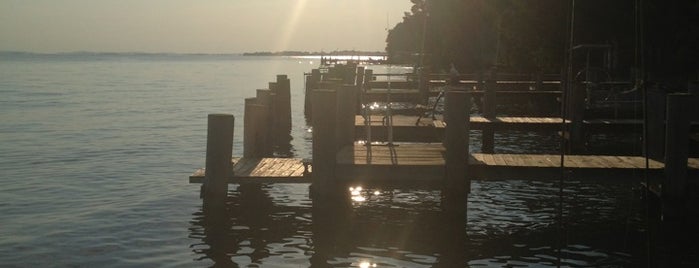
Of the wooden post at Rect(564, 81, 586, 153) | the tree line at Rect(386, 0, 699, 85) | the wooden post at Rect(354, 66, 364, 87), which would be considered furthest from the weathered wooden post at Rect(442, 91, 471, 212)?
the wooden post at Rect(354, 66, 364, 87)

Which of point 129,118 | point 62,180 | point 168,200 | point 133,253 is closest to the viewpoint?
point 133,253

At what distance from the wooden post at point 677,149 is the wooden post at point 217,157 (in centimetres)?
671

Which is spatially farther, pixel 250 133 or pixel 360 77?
pixel 360 77

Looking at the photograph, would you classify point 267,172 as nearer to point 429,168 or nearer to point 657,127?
point 429,168

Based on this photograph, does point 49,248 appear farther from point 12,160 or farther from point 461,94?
point 12,160

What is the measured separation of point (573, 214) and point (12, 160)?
619 inches

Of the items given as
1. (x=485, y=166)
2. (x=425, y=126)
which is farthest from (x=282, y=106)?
(x=485, y=166)

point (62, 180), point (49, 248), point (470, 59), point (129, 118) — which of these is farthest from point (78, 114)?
point (470, 59)

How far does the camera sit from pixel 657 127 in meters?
15.0

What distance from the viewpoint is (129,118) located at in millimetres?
39656

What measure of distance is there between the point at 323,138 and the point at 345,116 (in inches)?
118

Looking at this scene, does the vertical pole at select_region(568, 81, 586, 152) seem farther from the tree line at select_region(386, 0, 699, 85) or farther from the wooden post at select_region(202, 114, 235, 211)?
the wooden post at select_region(202, 114, 235, 211)

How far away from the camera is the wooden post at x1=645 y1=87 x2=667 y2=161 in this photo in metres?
14.7

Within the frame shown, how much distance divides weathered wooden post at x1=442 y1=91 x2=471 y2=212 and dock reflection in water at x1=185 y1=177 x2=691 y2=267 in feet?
2.84
